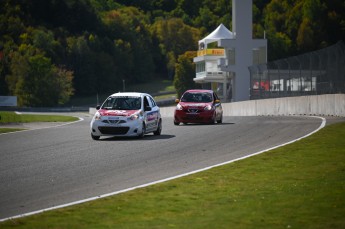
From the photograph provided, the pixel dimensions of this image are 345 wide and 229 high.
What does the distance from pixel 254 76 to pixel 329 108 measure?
15.1m

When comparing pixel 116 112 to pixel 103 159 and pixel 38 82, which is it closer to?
pixel 103 159

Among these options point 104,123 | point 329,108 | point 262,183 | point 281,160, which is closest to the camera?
point 262,183

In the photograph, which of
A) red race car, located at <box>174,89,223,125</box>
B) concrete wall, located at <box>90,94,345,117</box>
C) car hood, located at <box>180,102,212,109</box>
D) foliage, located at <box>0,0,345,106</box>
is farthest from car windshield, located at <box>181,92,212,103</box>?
foliage, located at <box>0,0,345,106</box>

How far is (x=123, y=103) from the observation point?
1033 inches

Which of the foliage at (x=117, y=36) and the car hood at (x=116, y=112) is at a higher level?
the foliage at (x=117, y=36)

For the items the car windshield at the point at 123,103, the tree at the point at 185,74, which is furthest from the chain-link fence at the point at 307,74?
the tree at the point at 185,74

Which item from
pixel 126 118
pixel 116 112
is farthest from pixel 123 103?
pixel 126 118

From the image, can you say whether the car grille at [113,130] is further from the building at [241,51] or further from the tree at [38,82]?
the tree at [38,82]

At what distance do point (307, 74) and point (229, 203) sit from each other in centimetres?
3293

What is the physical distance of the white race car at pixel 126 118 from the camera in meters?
24.6

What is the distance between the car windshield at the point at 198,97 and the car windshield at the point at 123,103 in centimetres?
854

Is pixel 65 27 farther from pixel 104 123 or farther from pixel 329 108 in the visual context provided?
pixel 104 123

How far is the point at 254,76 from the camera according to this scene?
52.8m

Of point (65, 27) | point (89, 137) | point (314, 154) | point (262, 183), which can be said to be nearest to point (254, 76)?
point (89, 137)
